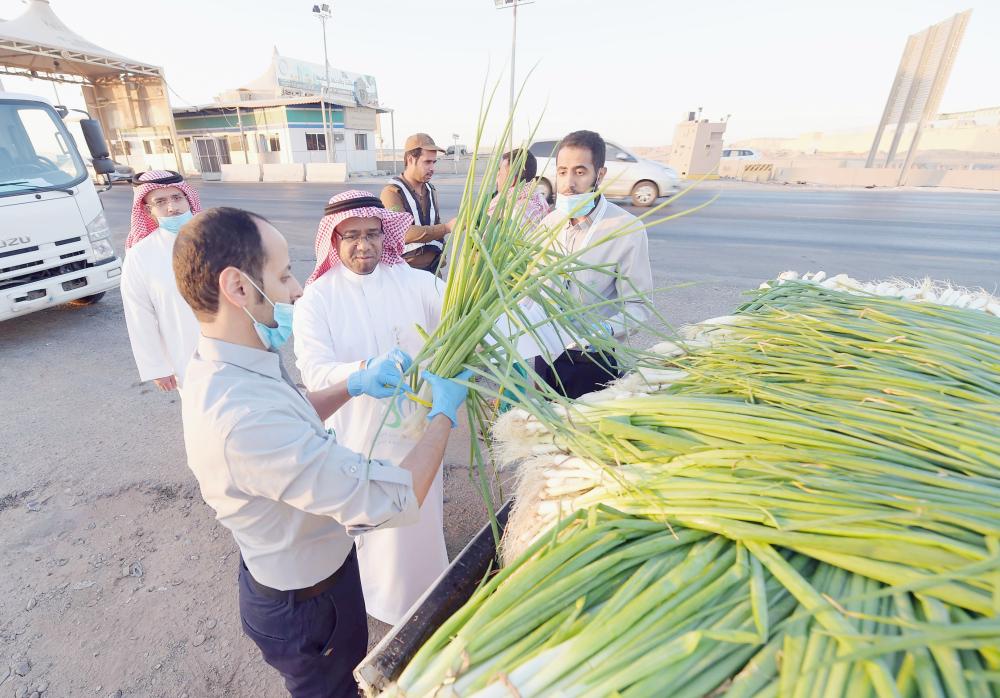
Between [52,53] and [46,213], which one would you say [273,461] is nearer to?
[46,213]

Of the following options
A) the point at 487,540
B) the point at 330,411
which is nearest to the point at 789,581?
the point at 487,540

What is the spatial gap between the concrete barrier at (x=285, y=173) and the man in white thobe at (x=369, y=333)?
84.8 feet

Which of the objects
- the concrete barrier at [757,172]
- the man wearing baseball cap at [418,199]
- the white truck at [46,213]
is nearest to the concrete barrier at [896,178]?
the concrete barrier at [757,172]

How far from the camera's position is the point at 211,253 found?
119cm

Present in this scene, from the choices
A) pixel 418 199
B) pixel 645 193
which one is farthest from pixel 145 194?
pixel 645 193

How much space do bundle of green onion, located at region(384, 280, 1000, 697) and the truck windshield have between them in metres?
6.63

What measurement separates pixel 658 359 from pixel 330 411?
1216 millimetres

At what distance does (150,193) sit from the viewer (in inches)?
121

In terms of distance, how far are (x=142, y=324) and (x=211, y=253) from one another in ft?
7.62

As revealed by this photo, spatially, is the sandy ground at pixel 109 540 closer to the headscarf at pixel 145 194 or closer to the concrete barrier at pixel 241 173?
the headscarf at pixel 145 194

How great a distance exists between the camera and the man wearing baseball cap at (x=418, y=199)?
3816 millimetres

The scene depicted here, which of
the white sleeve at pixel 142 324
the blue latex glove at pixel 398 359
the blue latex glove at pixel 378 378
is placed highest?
the blue latex glove at pixel 398 359

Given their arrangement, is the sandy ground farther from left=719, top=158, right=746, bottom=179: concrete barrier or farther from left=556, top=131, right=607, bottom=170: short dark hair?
left=719, top=158, right=746, bottom=179: concrete barrier

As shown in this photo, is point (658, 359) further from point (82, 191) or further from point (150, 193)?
point (82, 191)
